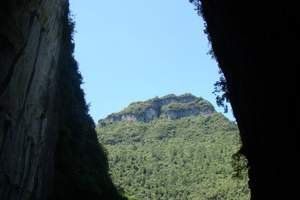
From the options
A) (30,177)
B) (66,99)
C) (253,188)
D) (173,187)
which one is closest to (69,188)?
(66,99)

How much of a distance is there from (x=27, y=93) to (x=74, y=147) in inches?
430

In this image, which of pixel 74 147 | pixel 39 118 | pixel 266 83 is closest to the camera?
pixel 266 83

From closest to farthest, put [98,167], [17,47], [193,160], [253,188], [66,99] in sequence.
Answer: [253,188], [17,47], [66,99], [98,167], [193,160]

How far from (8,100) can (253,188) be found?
7298 millimetres

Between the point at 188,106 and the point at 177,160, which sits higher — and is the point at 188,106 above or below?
above

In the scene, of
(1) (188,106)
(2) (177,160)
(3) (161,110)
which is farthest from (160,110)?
(2) (177,160)

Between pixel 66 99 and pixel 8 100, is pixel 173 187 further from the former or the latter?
pixel 8 100

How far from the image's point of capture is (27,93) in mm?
16078

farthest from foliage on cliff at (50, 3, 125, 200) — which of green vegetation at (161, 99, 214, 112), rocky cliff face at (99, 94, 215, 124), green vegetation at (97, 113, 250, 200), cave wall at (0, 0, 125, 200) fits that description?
green vegetation at (161, 99, 214, 112)

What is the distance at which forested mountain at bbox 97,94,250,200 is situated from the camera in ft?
274

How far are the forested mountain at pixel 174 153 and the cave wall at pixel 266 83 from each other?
30937mm

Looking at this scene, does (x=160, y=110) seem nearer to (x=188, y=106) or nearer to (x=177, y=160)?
(x=188, y=106)

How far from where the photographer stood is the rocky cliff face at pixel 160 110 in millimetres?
173875

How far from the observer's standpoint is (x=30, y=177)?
17.4 m
